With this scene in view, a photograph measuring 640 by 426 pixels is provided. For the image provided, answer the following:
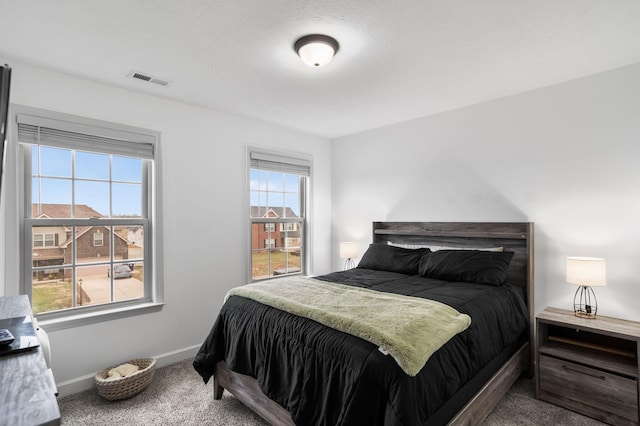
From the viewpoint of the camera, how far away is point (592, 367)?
7.20ft

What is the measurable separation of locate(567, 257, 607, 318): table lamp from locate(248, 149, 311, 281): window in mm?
2890

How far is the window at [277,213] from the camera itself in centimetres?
388

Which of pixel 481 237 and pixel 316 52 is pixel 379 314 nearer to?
pixel 316 52

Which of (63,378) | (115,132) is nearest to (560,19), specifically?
(115,132)

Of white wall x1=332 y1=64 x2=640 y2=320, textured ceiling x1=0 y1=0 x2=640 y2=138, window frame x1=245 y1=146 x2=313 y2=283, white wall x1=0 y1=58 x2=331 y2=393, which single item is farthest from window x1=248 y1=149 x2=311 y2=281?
white wall x1=332 y1=64 x2=640 y2=320

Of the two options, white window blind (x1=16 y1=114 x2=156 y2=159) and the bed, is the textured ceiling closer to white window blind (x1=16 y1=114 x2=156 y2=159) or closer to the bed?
white window blind (x1=16 y1=114 x2=156 y2=159)

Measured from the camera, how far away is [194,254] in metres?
3.25

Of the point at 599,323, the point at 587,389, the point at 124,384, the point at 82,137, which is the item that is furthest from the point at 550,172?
the point at 82,137

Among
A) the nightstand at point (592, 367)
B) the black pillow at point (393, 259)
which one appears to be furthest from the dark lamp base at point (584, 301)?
the black pillow at point (393, 259)

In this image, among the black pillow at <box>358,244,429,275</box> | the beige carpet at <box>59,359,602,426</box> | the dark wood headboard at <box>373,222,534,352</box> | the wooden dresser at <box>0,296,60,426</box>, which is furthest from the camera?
the black pillow at <box>358,244,429,275</box>

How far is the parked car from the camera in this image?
290cm

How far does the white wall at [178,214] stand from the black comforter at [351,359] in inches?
36.4

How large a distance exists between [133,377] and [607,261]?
371 cm

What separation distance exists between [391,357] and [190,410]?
5.46ft
